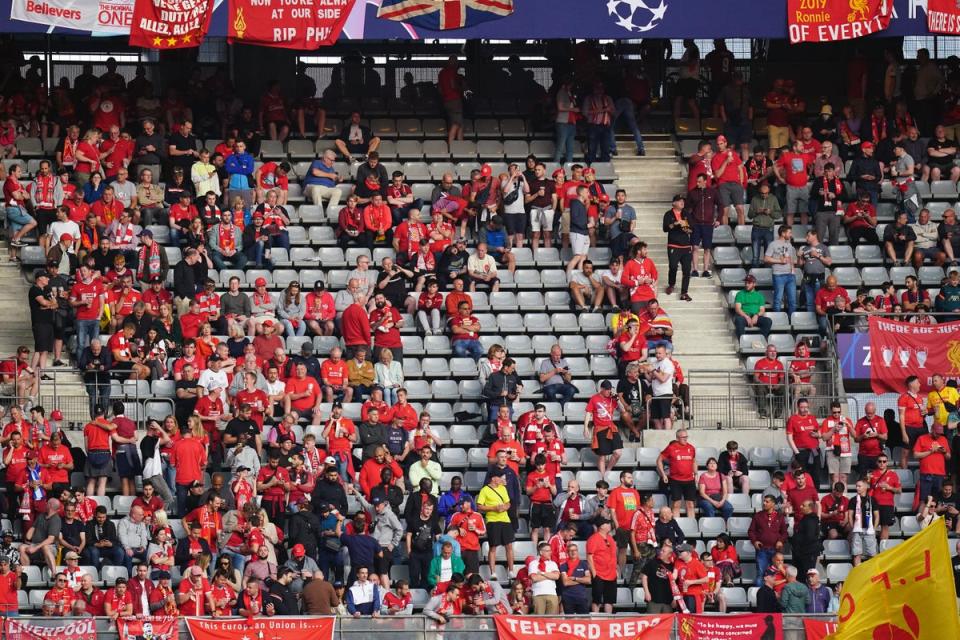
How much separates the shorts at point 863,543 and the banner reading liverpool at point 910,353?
3.17 meters

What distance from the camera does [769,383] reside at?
27984 millimetres

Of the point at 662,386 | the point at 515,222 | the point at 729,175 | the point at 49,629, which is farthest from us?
the point at 729,175

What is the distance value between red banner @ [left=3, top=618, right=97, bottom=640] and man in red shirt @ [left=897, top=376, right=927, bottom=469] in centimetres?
1107

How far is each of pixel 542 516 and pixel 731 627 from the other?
396 centimetres

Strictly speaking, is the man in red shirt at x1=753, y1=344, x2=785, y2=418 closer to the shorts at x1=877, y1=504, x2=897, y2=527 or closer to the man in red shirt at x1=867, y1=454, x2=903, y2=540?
the man in red shirt at x1=867, y1=454, x2=903, y2=540

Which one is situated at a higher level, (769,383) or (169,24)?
(169,24)

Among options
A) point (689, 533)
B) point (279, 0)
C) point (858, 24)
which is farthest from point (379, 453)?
point (858, 24)

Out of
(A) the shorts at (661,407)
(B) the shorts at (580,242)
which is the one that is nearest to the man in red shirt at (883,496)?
(A) the shorts at (661,407)

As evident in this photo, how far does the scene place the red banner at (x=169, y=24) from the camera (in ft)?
100

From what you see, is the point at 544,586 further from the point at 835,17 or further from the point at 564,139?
the point at 835,17

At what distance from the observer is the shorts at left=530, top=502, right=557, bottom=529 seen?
1005 inches

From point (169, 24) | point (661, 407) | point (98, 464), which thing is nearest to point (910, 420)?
point (661, 407)

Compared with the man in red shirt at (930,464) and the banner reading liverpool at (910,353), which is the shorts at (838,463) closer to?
the man in red shirt at (930,464)

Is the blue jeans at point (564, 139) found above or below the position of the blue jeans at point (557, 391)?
above
